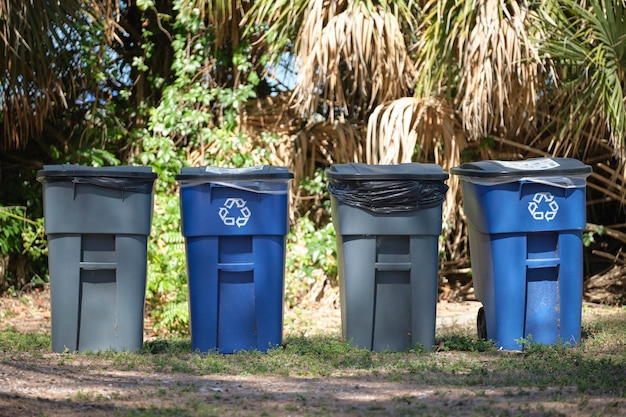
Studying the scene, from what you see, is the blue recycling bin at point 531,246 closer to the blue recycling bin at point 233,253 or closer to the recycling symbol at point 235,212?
the blue recycling bin at point 233,253

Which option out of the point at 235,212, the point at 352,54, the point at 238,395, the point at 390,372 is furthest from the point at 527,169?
the point at 352,54

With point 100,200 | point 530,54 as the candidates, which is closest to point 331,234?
point 530,54

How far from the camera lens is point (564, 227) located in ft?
19.5

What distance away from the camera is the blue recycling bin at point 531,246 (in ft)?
19.3

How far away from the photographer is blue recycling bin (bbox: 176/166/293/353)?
19.0 feet

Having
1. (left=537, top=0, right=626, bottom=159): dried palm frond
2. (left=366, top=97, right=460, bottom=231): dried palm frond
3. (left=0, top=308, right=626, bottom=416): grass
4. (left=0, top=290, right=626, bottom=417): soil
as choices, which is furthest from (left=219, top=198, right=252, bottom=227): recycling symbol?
(left=537, top=0, right=626, bottom=159): dried palm frond

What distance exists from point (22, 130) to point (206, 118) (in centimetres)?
190

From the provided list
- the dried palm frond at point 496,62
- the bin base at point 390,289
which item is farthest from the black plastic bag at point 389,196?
the dried palm frond at point 496,62

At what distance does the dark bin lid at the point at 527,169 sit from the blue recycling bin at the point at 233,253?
1232 millimetres

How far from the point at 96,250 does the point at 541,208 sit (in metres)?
2.86

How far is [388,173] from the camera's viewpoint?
579 centimetres

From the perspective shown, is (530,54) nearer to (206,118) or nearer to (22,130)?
(206,118)

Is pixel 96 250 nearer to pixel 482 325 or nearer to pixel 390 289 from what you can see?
pixel 390 289

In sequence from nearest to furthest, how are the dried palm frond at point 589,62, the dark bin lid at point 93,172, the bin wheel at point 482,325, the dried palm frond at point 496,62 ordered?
1. the dark bin lid at point 93,172
2. the bin wheel at point 482,325
3. the dried palm frond at point 589,62
4. the dried palm frond at point 496,62
